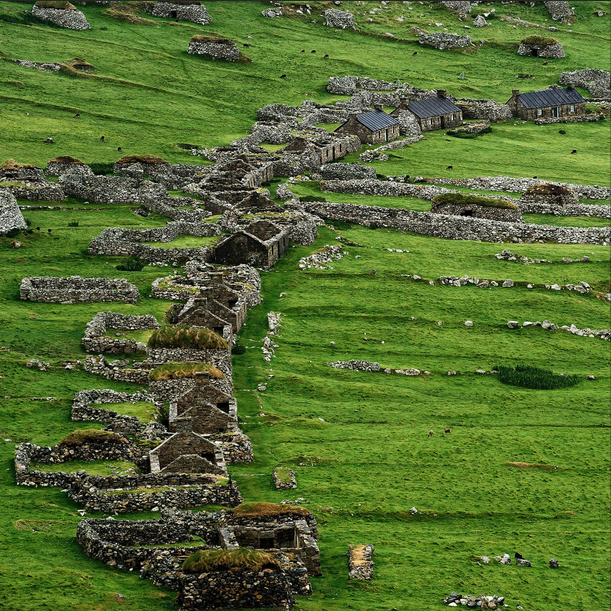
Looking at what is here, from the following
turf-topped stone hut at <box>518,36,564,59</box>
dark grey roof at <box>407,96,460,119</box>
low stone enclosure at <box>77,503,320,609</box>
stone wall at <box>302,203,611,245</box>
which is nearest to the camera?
low stone enclosure at <box>77,503,320,609</box>

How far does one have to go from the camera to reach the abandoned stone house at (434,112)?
14712cm

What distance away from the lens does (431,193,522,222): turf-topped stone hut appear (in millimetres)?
105000

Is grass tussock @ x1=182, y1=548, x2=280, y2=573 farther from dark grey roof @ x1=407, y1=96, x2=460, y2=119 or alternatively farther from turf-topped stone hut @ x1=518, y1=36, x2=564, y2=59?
turf-topped stone hut @ x1=518, y1=36, x2=564, y2=59

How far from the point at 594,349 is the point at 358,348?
15298 millimetres

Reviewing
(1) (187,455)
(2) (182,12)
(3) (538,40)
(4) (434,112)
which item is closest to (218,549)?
(1) (187,455)

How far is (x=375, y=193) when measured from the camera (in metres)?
112

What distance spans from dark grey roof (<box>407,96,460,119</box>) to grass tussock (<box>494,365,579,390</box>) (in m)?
76.8

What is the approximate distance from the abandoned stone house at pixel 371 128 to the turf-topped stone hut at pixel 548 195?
28194 millimetres

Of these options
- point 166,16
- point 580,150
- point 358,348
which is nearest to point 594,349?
A: point 358,348

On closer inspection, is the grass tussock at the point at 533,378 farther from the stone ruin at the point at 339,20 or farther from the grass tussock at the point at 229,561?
the stone ruin at the point at 339,20

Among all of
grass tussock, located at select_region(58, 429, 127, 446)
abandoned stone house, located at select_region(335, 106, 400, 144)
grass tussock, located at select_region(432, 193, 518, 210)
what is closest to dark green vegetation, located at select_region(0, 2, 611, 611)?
grass tussock, located at select_region(58, 429, 127, 446)

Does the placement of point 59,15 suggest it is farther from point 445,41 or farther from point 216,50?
point 445,41

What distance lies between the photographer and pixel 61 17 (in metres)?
166

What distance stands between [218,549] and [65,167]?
74415 millimetres
